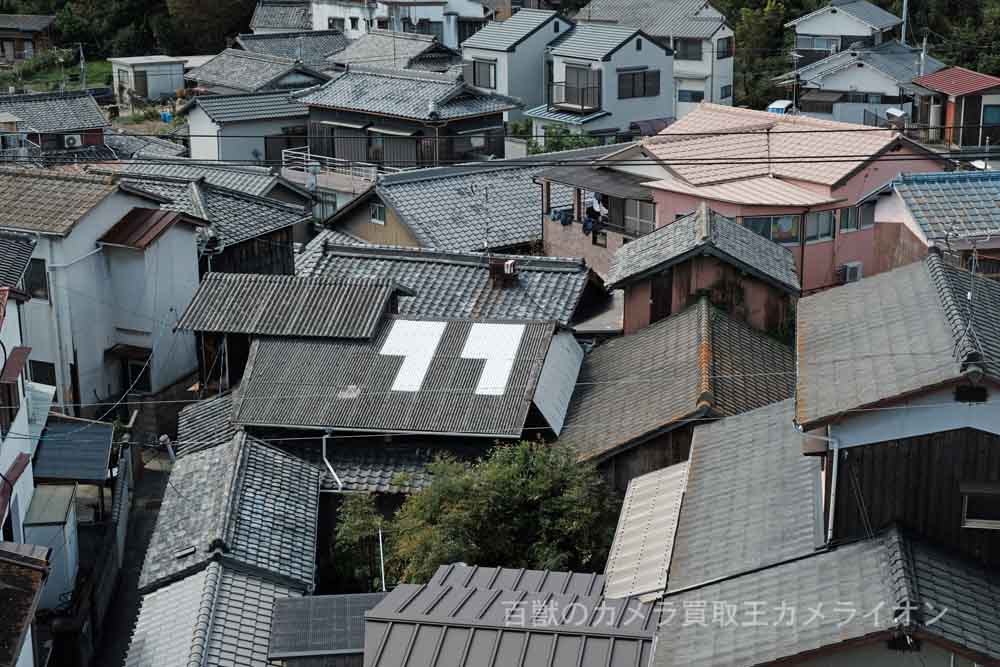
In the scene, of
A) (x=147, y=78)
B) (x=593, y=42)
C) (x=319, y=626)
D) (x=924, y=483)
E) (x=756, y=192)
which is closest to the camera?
(x=924, y=483)

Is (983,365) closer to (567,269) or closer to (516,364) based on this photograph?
(516,364)

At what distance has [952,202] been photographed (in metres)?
19.9

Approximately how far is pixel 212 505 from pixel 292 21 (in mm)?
59870

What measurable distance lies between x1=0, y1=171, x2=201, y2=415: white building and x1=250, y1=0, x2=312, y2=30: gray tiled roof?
47.4 m

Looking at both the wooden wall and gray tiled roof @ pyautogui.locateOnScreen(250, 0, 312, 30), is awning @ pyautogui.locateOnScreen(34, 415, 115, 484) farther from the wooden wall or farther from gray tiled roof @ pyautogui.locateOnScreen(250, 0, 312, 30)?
gray tiled roof @ pyautogui.locateOnScreen(250, 0, 312, 30)

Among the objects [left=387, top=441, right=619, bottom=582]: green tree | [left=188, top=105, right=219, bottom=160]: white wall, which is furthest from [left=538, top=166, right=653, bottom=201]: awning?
[left=188, top=105, right=219, bottom=160]: white wall

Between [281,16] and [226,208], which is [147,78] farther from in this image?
[226,208]

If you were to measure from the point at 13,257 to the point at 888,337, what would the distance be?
16.1 metres

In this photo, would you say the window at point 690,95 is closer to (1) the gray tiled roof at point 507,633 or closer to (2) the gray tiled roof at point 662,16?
(2) the gray tiled roof at point 662,16

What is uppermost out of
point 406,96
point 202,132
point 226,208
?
point 406,96

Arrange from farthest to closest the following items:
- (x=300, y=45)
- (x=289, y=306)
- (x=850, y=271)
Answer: (x=300, y=45)
(x=850, y=271)
(x=289, y=306)

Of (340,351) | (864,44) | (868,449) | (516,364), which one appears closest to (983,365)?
(868,449)

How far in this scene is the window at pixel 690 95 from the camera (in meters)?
60.1

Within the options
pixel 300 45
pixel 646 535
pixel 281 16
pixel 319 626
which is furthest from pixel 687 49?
pixel 319 626
